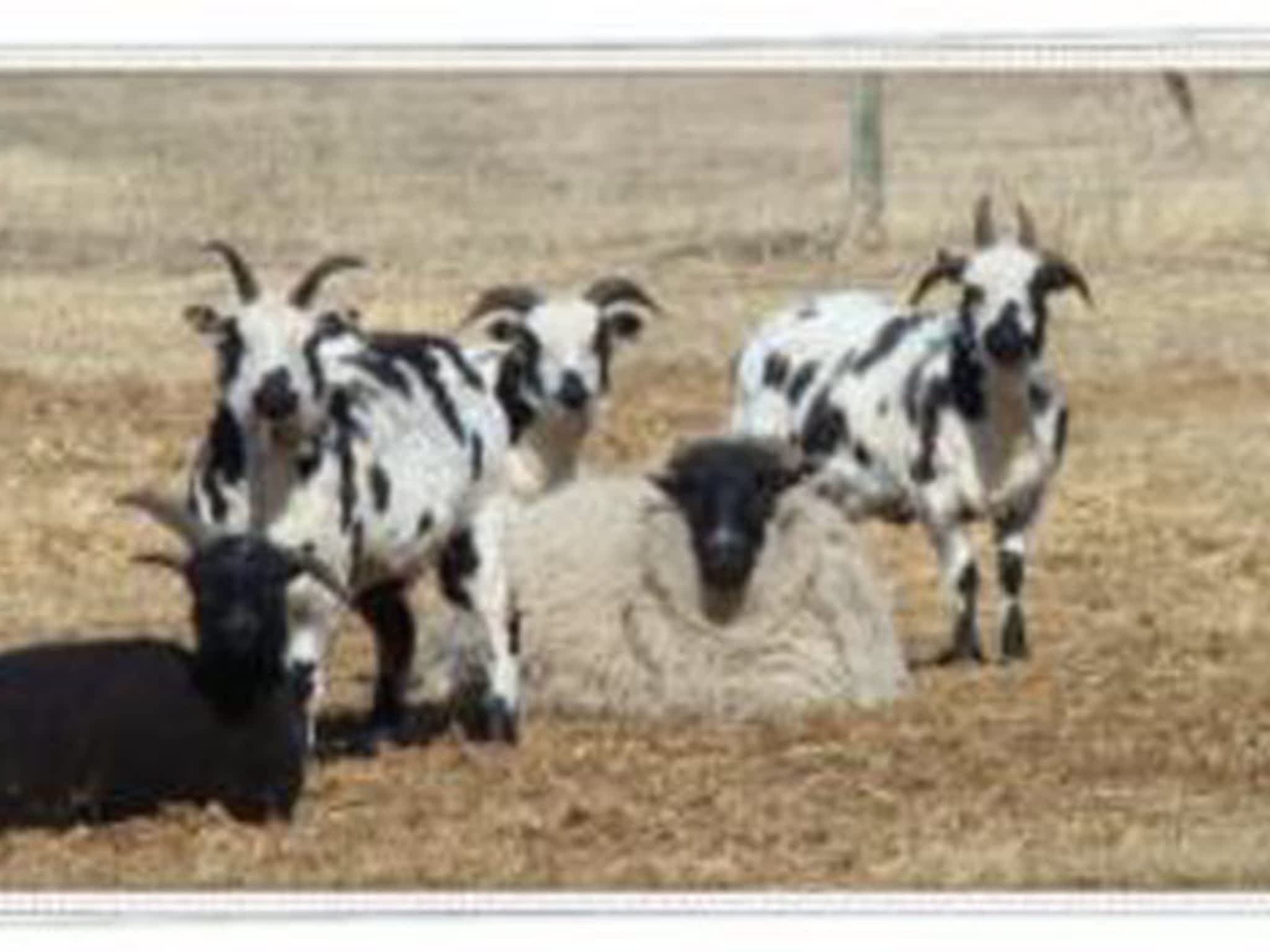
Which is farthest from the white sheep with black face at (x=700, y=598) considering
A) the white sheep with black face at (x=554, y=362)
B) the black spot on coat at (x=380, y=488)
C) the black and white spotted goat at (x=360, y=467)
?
the black spot on coat at (x=380, y=488)

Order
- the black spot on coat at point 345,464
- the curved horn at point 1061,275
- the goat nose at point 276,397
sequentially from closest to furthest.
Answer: the goat nose at point 276,397 → the black spot on coat at point 345,464 → the curved horn at point 1061,275

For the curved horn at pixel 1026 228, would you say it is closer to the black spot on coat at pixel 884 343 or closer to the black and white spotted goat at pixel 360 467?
the black spot on coat at pixel 884 343

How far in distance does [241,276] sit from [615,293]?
3.05 metres

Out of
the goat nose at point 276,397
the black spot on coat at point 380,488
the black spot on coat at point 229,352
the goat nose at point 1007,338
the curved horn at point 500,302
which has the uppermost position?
the curved horn at point 500,302

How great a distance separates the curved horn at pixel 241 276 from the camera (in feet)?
53.5

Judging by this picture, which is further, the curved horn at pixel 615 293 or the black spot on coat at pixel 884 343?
the black spot on coat at pixel 884 343

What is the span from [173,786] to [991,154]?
4.43 meters

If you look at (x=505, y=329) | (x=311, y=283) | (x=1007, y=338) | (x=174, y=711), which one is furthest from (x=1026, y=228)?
(x=174, y=711)

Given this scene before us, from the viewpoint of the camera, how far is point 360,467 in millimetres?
16625

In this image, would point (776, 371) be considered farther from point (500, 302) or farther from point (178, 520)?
point (178, 520)

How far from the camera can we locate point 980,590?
2083 centimetres

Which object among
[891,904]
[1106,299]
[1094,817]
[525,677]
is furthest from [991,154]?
[891,904]

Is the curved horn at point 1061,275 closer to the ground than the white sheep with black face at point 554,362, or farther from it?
farther from it

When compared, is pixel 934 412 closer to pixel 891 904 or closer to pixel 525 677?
pixel 525 677
